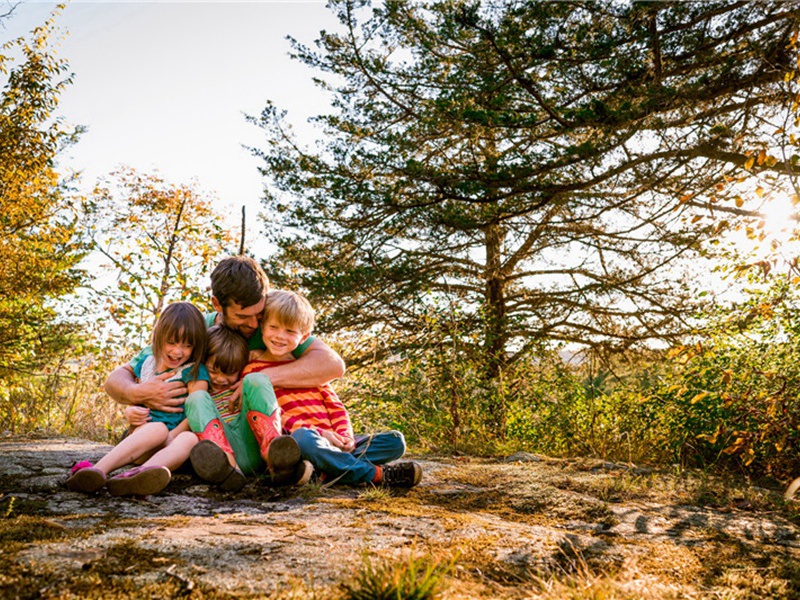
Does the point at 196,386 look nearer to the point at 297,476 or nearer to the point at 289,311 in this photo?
the point at 289,311

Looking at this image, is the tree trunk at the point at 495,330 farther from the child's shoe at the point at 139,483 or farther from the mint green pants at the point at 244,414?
the child's shoe at the point at 139,483

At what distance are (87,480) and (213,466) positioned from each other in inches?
18.9

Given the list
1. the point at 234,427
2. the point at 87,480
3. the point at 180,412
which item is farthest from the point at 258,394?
the point at 87,480

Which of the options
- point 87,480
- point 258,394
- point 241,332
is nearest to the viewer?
point 87,480

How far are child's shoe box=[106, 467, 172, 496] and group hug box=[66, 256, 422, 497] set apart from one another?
0.72 ft

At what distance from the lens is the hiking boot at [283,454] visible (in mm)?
2711

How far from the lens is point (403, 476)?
3094 millimetres

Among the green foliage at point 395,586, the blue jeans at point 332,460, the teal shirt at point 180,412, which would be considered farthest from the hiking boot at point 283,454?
the green foliage at point 395,586

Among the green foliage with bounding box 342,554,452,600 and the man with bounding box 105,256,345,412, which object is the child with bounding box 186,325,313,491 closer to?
the man with bounding box 105,256,345,412

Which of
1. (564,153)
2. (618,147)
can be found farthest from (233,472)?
(618,147)

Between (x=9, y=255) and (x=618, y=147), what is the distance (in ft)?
21.7

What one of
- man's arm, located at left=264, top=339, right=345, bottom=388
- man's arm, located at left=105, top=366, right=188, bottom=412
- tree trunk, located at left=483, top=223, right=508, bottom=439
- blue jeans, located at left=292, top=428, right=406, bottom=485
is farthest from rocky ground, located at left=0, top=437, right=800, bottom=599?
tree trunk, located at left=483, top=223, right=508, bottom=439

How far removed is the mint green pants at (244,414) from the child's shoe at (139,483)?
1.46 ft

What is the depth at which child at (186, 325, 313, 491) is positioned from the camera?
2697 mm
